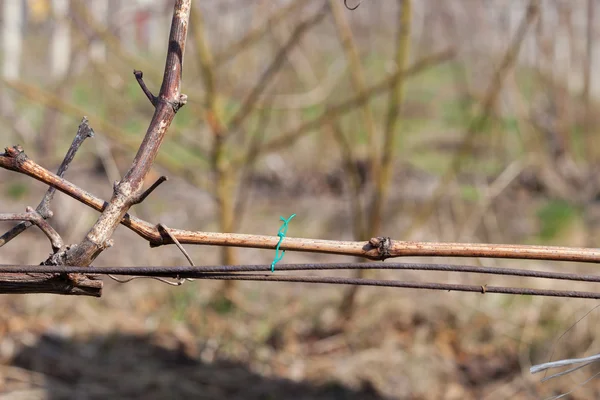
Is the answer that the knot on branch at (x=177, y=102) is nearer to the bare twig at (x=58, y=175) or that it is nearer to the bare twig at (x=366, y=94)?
the bare twig at (x=58, y=175)

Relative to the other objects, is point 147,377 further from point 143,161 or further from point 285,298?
point 143,161

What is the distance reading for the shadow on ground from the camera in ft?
11.0

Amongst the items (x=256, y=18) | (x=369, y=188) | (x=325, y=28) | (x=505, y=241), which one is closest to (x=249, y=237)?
(x=256, y=18)

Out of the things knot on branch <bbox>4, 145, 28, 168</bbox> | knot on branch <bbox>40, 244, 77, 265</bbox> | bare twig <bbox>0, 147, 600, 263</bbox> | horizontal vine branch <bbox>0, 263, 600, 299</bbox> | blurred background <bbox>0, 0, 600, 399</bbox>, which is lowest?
horizontal vine branch <bbox>0, 263, 600, 299</bbox>

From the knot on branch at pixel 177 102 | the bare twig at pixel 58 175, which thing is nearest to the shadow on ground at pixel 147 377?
the bare twig at pixel 58 175

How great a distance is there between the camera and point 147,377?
3.50 m

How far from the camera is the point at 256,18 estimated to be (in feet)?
14.8

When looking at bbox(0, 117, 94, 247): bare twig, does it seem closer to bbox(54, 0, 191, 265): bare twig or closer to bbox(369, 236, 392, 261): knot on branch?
bbox(54, 0, 191, 265): bare twig

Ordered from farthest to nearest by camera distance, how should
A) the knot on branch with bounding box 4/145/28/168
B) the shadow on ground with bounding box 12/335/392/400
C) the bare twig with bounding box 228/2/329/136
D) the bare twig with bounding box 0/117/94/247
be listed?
the shadow on ground with bounding box 12/335/392/400
the bare twig with bounding box 228/2/329/136
the bare twig with bounding box 0/117/94/247
the knot on branch with bounding box 4/145/28/168

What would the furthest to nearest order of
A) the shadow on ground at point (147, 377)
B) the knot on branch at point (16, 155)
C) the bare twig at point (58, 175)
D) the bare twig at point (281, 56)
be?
the shadow on ground at point (147, 377) → the bare twig at point (281, 56) → the bare twig at point (58, 175) → the knot on branch at point (16, 155)

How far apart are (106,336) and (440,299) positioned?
219 centimetres

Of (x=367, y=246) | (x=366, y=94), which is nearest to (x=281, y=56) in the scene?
(x=366, y=94)

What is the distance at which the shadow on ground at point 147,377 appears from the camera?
3348 millimetres

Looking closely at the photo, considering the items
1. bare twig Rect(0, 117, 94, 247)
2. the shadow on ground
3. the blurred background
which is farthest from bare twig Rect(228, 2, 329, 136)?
bare twig Rect(0, 117, 94, 247)
